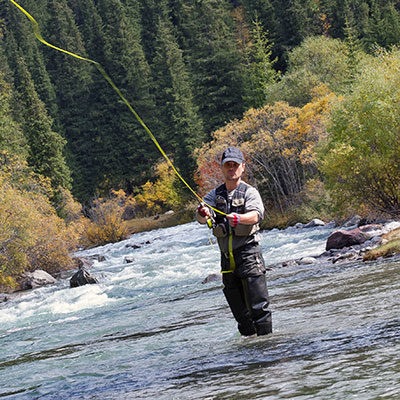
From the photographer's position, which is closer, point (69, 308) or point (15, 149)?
point (69, 308)

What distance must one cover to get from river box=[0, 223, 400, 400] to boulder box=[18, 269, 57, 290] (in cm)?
801

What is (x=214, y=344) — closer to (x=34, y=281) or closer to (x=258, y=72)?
(x=34, y=281)

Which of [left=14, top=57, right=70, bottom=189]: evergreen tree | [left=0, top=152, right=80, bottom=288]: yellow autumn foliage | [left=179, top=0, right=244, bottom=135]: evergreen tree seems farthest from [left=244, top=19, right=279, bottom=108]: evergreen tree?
[left=0, top=152, right=80, bottom=288]: yellow autumn foliage

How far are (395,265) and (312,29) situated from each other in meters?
54.1

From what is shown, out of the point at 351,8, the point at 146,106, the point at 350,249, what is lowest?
the point at 350,249

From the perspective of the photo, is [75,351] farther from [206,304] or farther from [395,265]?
[395,265]

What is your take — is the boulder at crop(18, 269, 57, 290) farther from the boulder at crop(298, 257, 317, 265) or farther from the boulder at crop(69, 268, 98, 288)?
the boulder at crop(298, 257, 317, 265)

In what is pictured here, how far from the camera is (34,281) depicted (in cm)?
2445

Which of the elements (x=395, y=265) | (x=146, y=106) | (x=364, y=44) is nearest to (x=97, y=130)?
(x=146, y=106)

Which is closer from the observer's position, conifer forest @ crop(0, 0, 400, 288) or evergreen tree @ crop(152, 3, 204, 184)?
conifer forest @ crop(0, 0, 400, 288)

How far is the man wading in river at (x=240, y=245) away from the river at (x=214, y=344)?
37cm

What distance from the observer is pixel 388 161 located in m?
20.1

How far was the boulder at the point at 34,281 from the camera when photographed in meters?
24.1

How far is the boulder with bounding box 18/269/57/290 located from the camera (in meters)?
24.1
